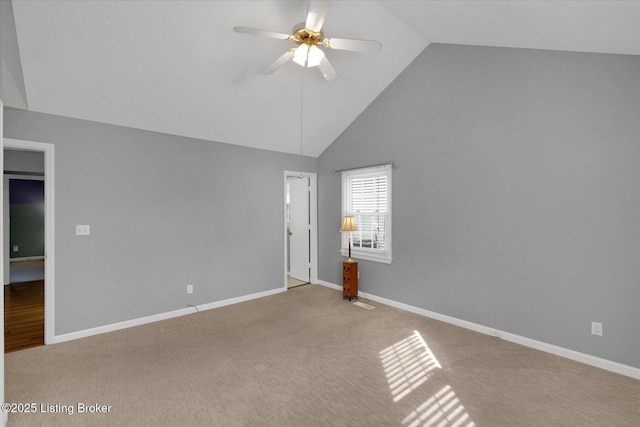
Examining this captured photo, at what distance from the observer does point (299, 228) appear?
5.82m

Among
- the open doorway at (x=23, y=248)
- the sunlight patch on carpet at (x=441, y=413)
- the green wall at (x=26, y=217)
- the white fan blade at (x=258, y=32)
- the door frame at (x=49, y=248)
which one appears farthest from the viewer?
the green wall at (x=26, y=217)

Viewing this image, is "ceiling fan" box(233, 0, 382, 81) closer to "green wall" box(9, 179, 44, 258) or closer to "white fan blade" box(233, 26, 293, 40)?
"white fan blade" box(233, 26, 293, 40)

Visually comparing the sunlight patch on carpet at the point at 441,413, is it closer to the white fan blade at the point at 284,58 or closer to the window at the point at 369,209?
the window at the point at 369,209

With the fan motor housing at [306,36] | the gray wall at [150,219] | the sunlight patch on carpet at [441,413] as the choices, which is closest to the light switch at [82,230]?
the gray wall at [150,219]

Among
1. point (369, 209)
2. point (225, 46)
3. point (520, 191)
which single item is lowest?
point (369, 209)

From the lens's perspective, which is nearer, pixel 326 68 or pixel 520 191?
pixel 326 68

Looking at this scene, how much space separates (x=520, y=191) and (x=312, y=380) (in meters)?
2.77

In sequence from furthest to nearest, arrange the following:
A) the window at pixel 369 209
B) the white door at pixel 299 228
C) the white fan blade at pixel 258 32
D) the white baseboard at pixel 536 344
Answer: the white door at pixel 299 228 → the window at pixel 369 209 → the white baseboard at pixel 536 344 → the white fan blade at pixel 258 32

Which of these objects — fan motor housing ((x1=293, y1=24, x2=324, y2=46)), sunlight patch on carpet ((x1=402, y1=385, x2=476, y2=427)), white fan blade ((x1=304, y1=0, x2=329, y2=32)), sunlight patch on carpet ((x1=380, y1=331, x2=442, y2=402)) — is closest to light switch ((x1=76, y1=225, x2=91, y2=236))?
fan motor housing ((x1=293, y1=24, x2=324, y2=46))

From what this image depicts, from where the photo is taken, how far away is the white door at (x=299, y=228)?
565 centimetres

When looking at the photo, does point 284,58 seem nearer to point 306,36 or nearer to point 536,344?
point 306,36

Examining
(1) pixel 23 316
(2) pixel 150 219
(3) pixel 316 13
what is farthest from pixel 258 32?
(1) pixel 23 316

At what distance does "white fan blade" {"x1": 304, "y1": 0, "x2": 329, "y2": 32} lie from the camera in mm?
2084

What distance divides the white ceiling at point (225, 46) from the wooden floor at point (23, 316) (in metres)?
2.44
